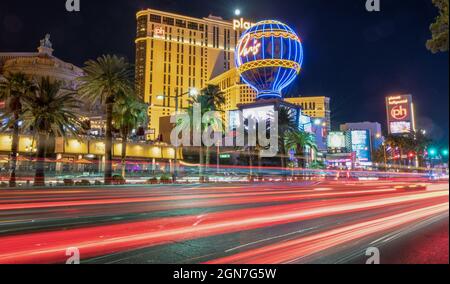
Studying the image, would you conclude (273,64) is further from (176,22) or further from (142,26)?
(176,22)

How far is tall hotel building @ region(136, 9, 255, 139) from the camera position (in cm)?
15800

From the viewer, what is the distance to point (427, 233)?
32.5 feet

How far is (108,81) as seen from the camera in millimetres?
37438

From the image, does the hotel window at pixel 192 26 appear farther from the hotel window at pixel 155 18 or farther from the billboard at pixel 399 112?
the billboard at pixel 399 112

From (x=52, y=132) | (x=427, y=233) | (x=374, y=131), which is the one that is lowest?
(x=427, y=233)

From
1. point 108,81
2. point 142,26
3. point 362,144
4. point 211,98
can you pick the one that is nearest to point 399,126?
point 362,144

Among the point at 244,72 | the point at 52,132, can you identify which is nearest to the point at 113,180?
the point at 52,132

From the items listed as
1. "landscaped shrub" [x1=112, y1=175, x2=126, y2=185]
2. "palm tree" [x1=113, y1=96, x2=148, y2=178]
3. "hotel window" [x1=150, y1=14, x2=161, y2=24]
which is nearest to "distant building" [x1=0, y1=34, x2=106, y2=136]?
"palm tree" [x1=113, y1=96, x2=148, y2=178]

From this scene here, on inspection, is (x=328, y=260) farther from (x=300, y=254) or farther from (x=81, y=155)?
(x=81, y=155)

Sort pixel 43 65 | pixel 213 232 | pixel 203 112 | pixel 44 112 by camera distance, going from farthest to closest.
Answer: pixel 43 65, pixel 203 112, pixel 44 112, pixel 213 232

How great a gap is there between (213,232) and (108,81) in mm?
31315

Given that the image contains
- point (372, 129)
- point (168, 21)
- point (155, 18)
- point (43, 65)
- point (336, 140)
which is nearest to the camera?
point (43, 65)
